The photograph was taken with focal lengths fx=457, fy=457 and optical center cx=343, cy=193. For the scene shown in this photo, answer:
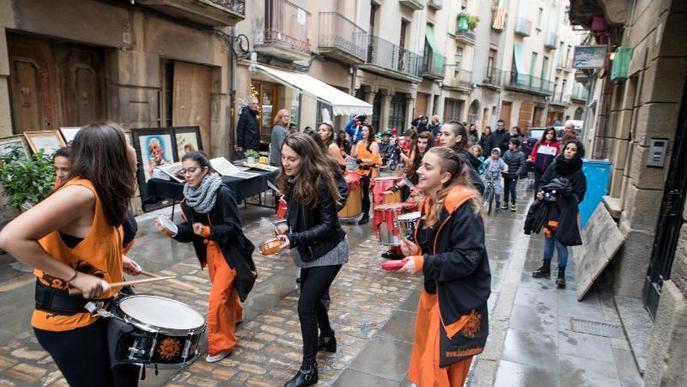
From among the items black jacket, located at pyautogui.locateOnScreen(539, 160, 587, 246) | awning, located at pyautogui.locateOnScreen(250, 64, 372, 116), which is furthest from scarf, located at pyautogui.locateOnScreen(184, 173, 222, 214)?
awning, located at pyautogui.locateOnScreen(250, 64, 372, 116)

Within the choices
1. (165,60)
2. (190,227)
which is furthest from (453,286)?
(165,60)

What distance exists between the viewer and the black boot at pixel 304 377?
3268 mm

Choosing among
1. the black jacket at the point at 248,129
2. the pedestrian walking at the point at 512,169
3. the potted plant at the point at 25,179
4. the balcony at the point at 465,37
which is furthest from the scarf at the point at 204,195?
the balcony at the point at 465,37

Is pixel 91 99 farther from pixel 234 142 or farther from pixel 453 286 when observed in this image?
pixel 453 286

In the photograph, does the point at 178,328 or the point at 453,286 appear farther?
the point at 453,286

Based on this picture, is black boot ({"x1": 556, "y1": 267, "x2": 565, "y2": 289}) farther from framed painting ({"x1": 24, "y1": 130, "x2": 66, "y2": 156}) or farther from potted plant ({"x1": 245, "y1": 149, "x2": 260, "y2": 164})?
framed painting ({"x1": 24, "y1": 130, "x2": 66, "y2": 156})

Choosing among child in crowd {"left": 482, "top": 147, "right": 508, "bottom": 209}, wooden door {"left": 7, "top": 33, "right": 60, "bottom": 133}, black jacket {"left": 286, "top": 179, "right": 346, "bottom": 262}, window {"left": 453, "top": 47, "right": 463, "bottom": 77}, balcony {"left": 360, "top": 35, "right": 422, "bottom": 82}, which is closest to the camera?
black jacket {"left": 286, "top": 179, "right": 346, "bottom": 262}

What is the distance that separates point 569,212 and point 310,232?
371cm

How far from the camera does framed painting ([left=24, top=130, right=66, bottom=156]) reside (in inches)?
238

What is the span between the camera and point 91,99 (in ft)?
27.3

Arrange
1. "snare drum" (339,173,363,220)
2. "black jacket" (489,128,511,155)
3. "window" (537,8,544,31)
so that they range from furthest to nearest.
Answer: "window" (537,8,544,31)
"black jacket" (489,128,511,155)
"snare drum" (339,173,363,220)

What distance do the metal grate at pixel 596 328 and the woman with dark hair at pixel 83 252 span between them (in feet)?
13.6

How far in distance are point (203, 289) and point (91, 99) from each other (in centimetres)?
523

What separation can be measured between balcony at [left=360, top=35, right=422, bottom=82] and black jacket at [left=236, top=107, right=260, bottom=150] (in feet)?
32.1
